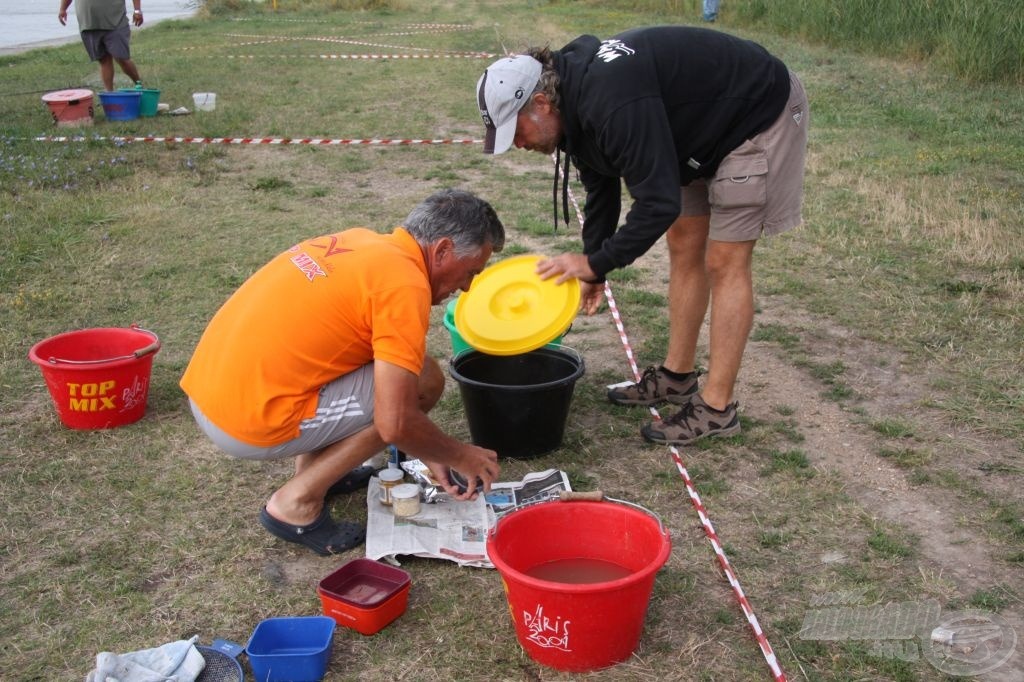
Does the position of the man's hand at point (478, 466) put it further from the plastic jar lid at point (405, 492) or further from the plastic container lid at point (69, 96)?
the plastic container lid at point (69, 96)

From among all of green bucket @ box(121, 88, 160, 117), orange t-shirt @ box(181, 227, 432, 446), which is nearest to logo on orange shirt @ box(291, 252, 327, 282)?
orange t-shirt @ box(181, 227, 432, 446)

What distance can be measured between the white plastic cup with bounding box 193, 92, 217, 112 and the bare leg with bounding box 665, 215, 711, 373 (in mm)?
8195

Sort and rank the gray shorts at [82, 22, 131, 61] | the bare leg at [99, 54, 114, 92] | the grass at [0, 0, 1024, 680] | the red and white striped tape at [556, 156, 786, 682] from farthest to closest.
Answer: the bare leg at [99, 54, 114, 92]
the gray shorts at [82, 22, 131, 61]
the grass at [0, 0, 1024, 680]
the red and white striped tape at [556, 156, 786, 682]

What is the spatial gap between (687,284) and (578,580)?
161 cm


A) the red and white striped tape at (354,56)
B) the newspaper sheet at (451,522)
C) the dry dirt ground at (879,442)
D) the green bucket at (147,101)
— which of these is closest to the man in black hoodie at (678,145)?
the dry dirt ground at (879,442)

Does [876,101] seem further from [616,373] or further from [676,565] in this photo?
[676,565]

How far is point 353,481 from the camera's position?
3.70 m

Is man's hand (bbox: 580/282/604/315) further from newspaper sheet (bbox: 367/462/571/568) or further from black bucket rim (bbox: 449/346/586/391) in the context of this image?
newspaper sheet (bbox: 367/462/571/568)

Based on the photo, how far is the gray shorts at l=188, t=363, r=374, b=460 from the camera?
313 centimetres

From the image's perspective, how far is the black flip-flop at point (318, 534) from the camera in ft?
10.8

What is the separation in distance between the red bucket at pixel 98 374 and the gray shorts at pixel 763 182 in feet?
8.03

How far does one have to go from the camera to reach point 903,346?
479 centimetres

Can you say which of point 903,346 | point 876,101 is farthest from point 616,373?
point 876,101

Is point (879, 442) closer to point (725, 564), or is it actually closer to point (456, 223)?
point (725, 564)
